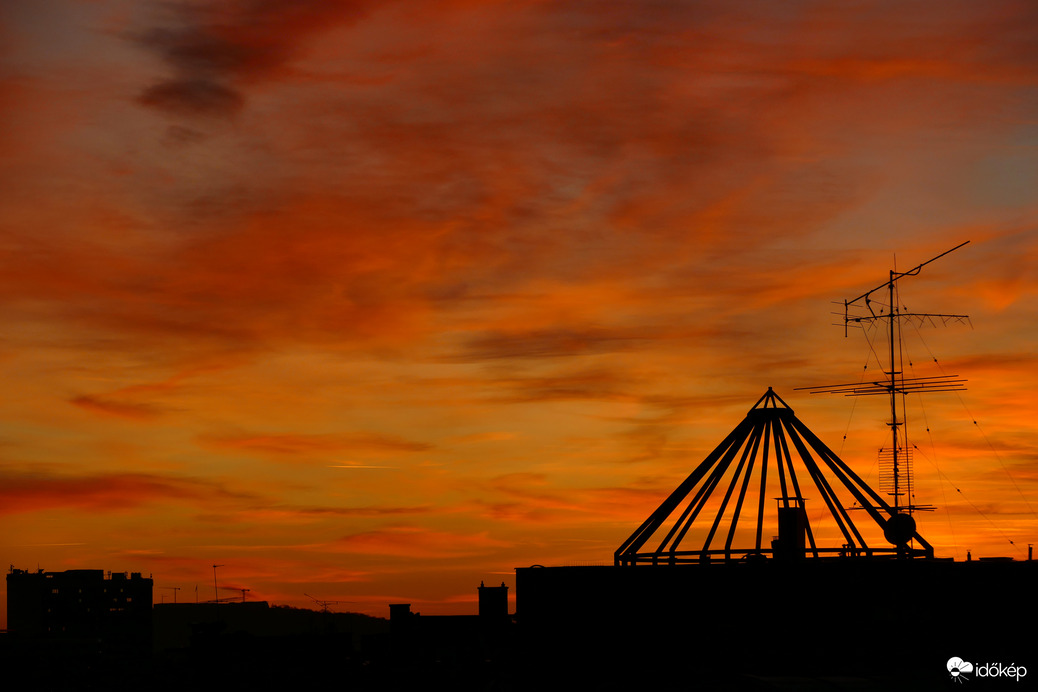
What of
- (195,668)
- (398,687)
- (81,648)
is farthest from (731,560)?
(81,648)

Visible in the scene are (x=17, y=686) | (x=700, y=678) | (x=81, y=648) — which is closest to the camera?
(x=700, y=678)

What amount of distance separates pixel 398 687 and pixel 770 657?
62.1ft

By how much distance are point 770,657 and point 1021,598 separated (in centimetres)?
1354

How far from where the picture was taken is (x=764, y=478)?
64.8 metres

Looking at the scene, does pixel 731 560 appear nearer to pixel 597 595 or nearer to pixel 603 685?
pixel 597 595

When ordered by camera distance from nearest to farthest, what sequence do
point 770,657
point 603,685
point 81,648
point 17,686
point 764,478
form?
point 603,685
point 770,657
point 764,478
point 17,686
point 81,648

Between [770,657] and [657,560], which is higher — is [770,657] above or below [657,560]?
below

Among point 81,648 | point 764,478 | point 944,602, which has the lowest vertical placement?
point 81,648

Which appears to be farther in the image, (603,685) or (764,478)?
(764,478)

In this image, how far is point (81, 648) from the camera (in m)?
115

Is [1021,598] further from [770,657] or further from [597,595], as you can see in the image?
[597,595]

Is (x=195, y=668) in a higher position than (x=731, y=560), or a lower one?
lower

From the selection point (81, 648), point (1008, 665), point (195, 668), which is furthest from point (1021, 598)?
point (81, 648)

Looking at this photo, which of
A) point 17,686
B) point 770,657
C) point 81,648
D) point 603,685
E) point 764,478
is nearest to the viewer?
point 603,685
